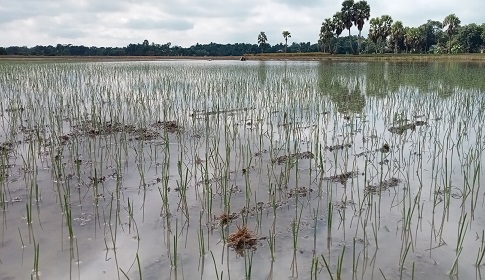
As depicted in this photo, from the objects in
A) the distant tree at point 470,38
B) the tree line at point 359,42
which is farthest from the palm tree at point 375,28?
the distant tree at point 470,38

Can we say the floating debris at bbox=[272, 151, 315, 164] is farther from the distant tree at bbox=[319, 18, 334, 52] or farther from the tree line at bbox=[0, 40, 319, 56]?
the tree line at bbox=[0, 40, 319, 56]

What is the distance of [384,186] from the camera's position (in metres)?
5.33

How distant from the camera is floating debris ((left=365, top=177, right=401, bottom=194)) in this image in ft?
16.8

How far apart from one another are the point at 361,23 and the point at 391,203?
249 ft

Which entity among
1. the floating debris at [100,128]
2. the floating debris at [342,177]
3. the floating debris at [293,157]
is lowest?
the floating debris at [342,177]

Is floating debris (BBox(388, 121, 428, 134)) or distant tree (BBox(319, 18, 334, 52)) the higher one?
distant tree (BBox(319, 18, 334, 52))

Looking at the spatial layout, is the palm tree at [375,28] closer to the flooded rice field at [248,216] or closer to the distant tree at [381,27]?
the distant tree at [381,27]

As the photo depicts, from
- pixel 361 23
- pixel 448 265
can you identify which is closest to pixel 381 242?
pixel 448 265

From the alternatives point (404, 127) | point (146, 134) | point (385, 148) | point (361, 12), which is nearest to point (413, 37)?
point (361, 12)

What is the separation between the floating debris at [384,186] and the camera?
5.12m

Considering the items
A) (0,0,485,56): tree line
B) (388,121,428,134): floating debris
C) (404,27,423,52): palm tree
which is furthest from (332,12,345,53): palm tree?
(388,121,428,134): floating debris

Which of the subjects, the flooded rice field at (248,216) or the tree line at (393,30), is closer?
the flooded rice field at (248,216)

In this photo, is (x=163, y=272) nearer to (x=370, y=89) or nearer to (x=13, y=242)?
(x=13, y=242)

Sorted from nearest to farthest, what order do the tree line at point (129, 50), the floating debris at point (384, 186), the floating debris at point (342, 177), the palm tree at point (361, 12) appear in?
1. the floating debris at point (384, 186)
2. the floating debris at point (342, 177)
3. the palm tree at point (361, 12)
4. the tree line at point (129, 50)
